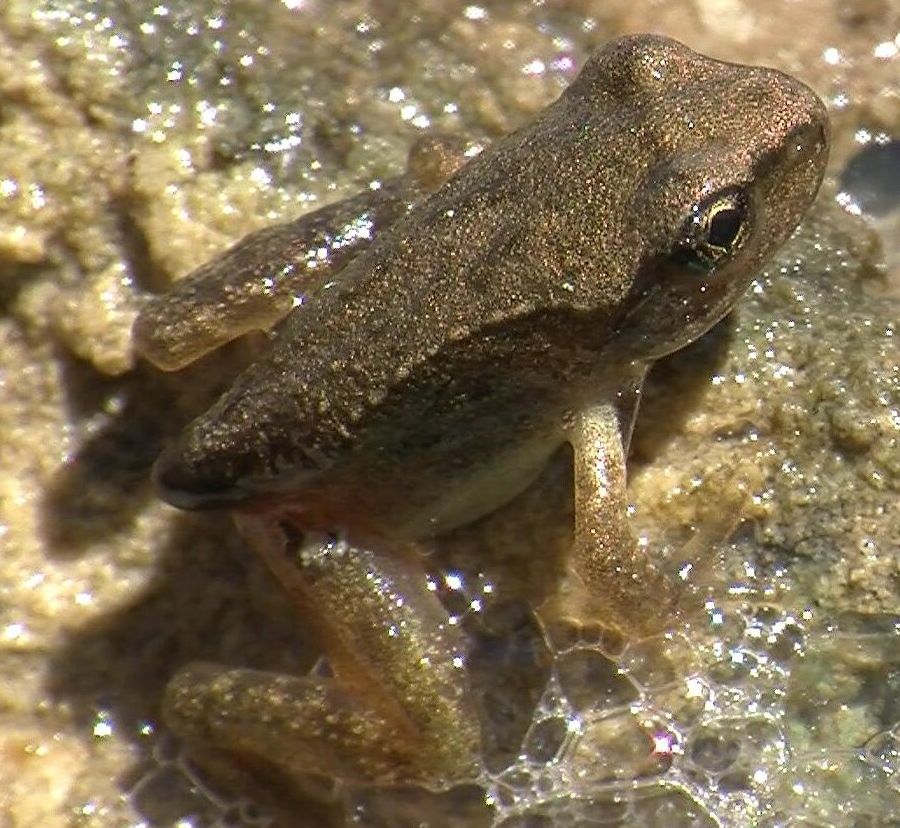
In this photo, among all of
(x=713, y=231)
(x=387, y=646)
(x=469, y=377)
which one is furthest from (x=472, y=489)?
(x=713, y=231)

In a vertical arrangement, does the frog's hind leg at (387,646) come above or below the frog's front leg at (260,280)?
below

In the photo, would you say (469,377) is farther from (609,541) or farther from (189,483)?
(189,483)

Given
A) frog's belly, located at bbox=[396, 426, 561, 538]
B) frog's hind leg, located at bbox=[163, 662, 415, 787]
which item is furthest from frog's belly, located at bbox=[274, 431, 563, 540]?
frog's hind leg, located at bbox=[163, 662, 415, 787]

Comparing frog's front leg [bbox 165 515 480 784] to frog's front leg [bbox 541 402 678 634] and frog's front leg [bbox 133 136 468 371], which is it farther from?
frog's front leg [bbox 133 136 468 371]

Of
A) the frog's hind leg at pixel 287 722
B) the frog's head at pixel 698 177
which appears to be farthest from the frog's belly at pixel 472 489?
the frog's hind leg at pixel 287 722

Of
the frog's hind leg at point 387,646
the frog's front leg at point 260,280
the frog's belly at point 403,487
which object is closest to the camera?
the frog's hind leg at point 387,646

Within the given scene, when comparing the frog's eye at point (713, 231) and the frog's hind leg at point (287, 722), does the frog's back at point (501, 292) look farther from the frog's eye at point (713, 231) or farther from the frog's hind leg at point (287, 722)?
the frog's hind leg at point (287, 722)
